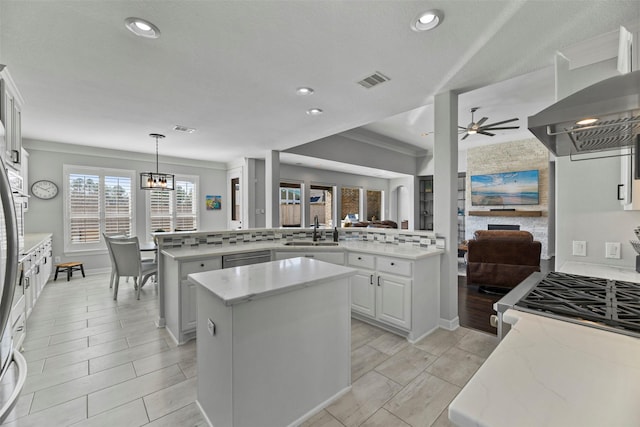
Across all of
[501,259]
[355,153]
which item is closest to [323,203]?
[355,153]

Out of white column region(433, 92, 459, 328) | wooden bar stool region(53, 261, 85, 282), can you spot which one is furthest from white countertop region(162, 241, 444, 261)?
wooden bar stool region(53, 261, 85, 282)

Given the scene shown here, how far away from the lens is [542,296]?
129 cm

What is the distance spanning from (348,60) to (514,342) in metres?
2.30

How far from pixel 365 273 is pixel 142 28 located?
9.54ft

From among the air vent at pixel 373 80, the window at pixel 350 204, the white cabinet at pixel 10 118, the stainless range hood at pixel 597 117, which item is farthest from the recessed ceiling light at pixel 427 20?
the window at pixel 350 204

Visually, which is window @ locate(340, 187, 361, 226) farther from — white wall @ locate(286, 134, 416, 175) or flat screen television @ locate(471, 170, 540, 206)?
flat screen television @ locate(471, 170, 540, 206)

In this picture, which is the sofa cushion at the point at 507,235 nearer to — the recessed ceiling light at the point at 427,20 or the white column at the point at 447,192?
the white column at the point at 447,192

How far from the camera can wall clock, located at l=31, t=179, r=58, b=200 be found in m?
5.11

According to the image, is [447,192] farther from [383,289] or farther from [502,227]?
[502,227]

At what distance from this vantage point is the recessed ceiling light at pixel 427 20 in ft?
5.83

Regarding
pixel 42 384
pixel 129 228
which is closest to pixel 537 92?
pixel 42 384

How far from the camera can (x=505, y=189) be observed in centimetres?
690

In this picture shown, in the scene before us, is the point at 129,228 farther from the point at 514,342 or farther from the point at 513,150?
the point at 513,150

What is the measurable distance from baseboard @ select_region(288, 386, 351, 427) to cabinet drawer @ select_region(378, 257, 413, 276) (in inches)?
47.6
